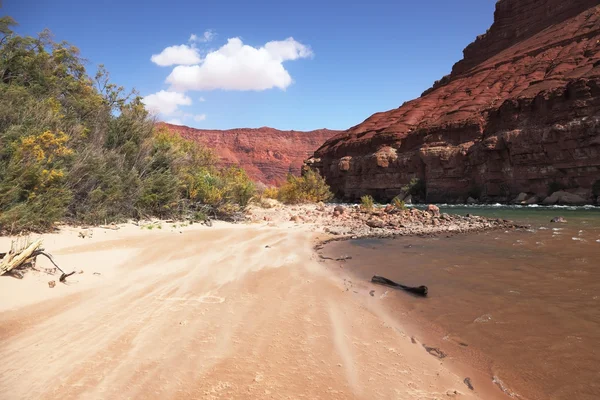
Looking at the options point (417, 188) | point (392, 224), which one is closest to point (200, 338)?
point (392, 224)

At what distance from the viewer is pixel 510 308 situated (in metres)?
3.60

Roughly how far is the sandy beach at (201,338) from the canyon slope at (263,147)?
104599mm

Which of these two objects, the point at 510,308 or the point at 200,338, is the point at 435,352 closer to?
the point at 510,308

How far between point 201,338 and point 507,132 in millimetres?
37499

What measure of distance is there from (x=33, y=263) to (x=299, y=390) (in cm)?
387

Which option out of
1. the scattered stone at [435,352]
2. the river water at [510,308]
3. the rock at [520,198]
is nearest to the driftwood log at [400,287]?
the river water at [510,308]

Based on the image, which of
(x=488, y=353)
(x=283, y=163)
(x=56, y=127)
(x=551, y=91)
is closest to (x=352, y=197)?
(x=551, y=91)

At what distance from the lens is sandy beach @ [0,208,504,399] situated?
1973mm

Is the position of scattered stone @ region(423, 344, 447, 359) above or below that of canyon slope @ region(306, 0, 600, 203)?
below

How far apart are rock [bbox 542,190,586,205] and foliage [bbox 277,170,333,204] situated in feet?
62.7

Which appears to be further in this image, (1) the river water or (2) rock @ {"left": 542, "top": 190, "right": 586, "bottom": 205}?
(2) rock @ {"left": 542, "top": 190, "right": 586, "bottom": 205}

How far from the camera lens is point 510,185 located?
105 feet

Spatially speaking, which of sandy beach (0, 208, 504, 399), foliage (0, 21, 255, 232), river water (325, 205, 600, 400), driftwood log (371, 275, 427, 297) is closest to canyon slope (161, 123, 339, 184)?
foliage (0, 21, 255, 232)

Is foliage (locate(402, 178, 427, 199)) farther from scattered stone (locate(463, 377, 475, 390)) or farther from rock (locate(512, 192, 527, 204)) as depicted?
scattered stone (locate(463, 377, 475, 390))
